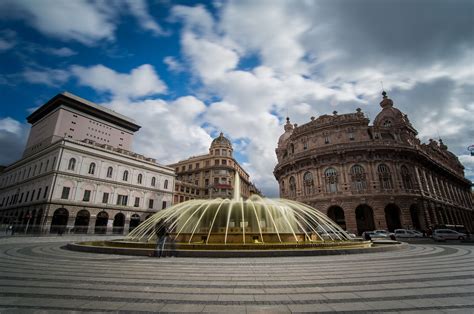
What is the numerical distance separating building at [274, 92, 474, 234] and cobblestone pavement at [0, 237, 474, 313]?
116 ft

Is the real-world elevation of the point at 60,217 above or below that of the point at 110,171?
below

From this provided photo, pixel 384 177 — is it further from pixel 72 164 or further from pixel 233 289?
pixel 72 164

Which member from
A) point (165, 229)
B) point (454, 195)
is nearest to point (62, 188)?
point (165, 229)

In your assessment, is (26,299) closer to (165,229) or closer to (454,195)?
(165,229)

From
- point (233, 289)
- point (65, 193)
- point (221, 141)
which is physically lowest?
point (233, 289)

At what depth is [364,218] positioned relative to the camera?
41.9 metres

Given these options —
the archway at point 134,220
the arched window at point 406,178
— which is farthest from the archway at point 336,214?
the archway at point 134,220

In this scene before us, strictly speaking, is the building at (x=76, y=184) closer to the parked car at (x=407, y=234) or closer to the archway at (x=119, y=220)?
the archway at (x=119, y=220)

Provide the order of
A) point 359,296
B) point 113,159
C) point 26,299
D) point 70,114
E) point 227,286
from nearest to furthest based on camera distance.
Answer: point 26,299, point 359,296, point 227,286, point 113,159, point 70,114

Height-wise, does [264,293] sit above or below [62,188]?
below

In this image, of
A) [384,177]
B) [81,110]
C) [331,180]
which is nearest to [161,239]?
[331,180]

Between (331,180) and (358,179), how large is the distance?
4565 millimetres

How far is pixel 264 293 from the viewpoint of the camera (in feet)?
17.1

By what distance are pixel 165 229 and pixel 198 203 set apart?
5824 millimetres
